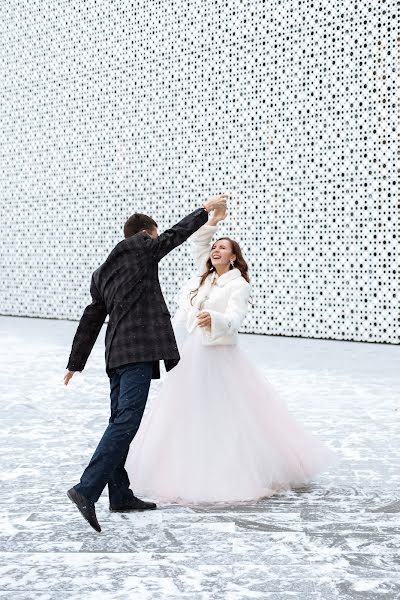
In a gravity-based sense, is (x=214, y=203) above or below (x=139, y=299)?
above

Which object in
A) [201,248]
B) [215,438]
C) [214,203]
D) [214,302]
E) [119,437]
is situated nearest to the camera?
[119,437]

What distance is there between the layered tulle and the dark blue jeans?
0.94 feet

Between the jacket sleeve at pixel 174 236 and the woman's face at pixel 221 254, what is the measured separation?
456mm

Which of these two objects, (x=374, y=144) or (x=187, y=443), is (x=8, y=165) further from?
(x=187, y=443)

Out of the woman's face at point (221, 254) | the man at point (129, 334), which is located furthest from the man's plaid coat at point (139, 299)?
the woman's face at point (221, 254)

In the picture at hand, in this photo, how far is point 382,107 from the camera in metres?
10.0

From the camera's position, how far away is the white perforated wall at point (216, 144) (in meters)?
10.2

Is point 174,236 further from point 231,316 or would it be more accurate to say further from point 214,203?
point 231,316

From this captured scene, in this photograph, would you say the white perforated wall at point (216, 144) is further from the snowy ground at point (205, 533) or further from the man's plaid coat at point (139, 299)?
the man's plaid coat at point (139, 299)

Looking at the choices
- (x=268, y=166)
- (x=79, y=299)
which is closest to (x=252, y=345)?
(x=268, y=166)

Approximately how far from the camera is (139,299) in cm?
335

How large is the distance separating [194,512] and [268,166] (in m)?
8.42

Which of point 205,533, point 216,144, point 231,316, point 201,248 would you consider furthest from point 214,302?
point 216,144

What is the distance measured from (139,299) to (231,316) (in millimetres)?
495
